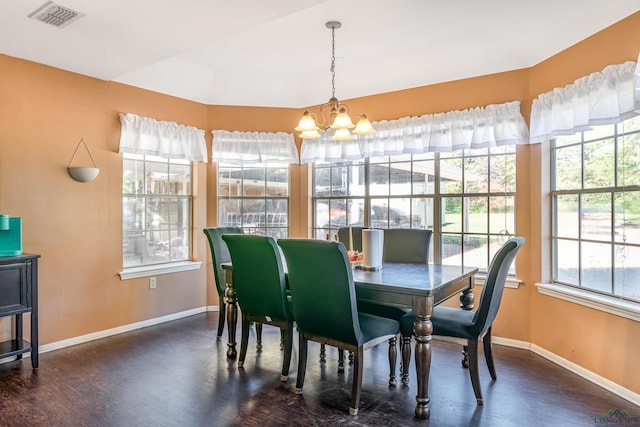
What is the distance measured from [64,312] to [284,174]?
266cm

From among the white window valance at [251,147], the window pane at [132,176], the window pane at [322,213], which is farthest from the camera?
the window pane at [322,213]

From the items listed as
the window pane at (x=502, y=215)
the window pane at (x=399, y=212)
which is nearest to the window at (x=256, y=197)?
the window pane at (x=399, y=212)

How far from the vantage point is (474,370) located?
255 centimetres

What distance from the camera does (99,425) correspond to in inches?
91.4

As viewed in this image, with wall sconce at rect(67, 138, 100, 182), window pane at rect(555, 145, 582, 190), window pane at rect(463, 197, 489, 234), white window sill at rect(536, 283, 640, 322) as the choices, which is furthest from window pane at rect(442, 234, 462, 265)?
wall sconce at rect(67, 138, 100, 182)

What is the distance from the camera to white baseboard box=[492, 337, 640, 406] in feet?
8.76

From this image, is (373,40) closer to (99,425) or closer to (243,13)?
(243,13)

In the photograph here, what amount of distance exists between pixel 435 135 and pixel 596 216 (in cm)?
153

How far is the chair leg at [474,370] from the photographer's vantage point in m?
2.54

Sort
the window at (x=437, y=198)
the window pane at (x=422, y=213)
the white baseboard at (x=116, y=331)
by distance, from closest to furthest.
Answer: the white baseboard at (x=116, y=331) < the window at (x=437, y=198) < the window pane at (x=422, y=213)

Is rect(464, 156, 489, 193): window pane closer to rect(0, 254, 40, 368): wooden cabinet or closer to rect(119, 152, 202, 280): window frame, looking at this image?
rect(119, 152, 202, 280): window frame

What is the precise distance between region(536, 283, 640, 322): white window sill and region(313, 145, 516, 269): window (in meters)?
0.61

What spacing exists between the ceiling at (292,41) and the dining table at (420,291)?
1755 millimetres

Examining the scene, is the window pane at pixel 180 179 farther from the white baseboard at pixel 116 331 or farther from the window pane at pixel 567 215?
the window pane at pixel 567 215
